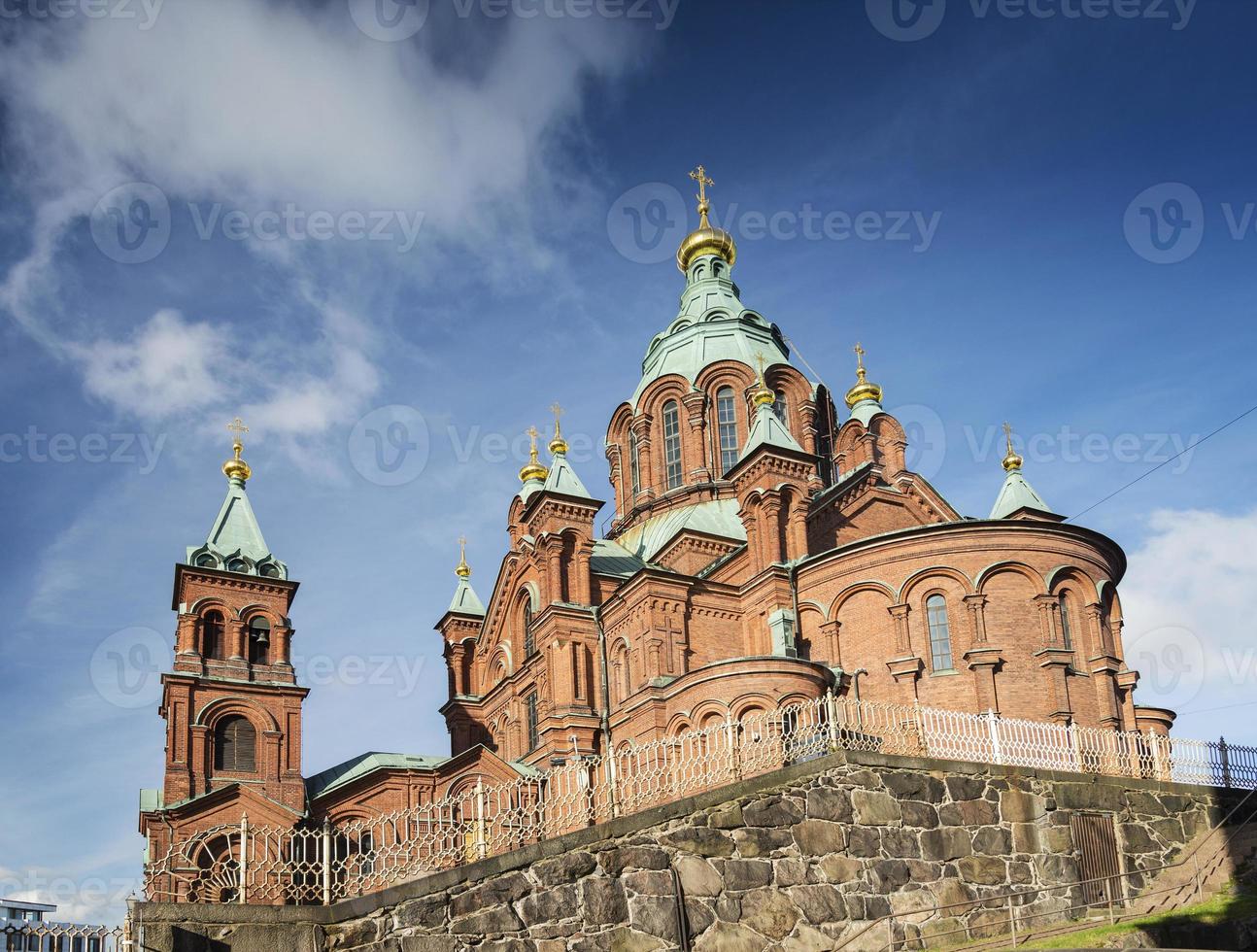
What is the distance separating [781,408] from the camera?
43281 mm

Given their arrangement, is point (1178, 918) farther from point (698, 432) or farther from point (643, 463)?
point (643, 463)

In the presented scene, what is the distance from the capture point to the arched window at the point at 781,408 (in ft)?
141

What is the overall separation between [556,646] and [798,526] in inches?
282

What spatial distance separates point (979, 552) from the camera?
29797mm

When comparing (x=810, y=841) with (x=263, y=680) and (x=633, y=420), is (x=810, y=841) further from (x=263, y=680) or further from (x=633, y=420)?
(x=633, y=420)

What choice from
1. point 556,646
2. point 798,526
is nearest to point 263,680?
point 556,646

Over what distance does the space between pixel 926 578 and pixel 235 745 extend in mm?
19301

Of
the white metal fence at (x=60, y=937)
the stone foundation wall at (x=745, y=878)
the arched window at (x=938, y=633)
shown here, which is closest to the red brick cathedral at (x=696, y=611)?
the arched window at (x=938, y=633)

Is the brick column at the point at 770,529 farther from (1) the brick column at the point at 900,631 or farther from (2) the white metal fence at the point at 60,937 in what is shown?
(2) the white metal fence at the point at 60,937

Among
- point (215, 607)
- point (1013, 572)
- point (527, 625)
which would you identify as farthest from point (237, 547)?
point (1013, 572)

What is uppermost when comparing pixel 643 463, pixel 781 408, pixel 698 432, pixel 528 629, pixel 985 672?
pixel 781 408

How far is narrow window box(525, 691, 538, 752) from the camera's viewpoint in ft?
118

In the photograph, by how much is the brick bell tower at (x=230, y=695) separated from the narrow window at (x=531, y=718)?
6.46 m

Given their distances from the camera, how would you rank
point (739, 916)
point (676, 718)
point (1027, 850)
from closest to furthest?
1. point (739, 916)
2. point (1027, 850)
3. point (676, 718)
